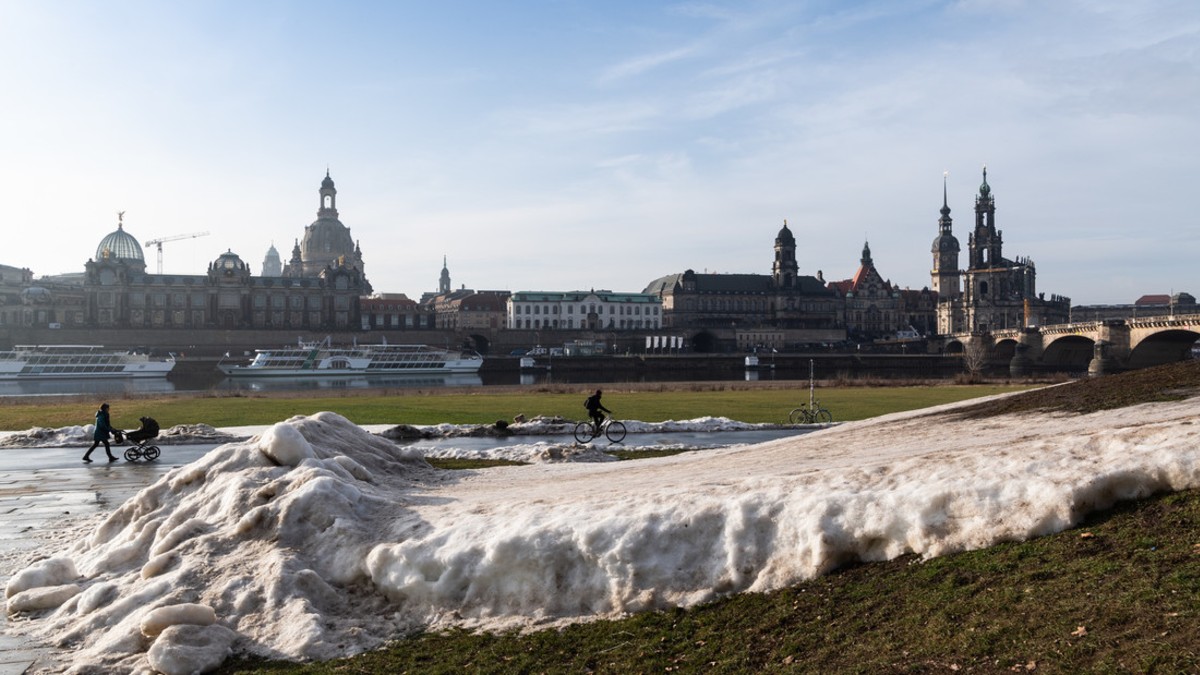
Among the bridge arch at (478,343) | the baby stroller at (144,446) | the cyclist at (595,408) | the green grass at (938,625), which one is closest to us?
the green grass at (938,625)

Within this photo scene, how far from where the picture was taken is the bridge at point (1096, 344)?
8444 centimetres

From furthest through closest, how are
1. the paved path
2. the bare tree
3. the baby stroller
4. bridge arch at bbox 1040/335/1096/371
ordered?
bridge arch at bbox 1040/335/1096/371 < the bare tree < the baby stroller < the paved path

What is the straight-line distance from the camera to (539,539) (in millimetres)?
8500

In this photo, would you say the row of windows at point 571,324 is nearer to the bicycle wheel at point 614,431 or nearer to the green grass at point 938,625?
the bicycle wheel at point 614,431

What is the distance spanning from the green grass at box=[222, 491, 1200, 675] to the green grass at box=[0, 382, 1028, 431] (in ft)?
77.2

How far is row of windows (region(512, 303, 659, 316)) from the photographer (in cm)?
16162

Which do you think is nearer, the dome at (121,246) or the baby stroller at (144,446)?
the baby stroller at (144,446)

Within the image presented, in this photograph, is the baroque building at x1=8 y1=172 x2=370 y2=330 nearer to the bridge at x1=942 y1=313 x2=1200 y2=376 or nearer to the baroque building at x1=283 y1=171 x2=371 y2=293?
the baroque building at x1=283 y1=171 x2=371 y2=293

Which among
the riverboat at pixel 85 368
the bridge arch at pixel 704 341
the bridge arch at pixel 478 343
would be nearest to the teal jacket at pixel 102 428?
the riverboat at pixel 85 368

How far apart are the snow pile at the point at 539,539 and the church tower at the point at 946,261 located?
189830 millimetres

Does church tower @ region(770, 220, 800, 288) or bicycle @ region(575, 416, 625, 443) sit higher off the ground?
church tower @ region(770, 220, 800, 288)

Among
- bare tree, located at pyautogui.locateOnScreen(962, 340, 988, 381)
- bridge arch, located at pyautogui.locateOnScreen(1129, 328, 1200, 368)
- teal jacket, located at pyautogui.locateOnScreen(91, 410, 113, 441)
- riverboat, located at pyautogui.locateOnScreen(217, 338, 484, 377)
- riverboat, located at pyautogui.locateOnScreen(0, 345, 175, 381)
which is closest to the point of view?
teal jacket, located at pyautogui.locateOnScreen(91, 410, 113, 441)

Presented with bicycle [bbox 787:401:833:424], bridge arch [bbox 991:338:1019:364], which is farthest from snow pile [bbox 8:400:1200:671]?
bridge arch [bbox 991:338:1019:364]

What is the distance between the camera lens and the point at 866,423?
14.7 metres
